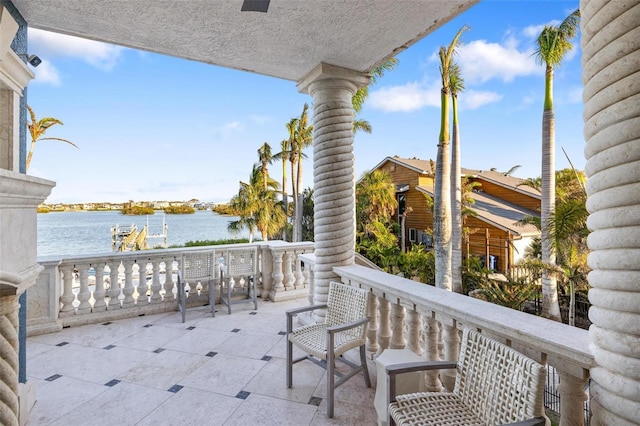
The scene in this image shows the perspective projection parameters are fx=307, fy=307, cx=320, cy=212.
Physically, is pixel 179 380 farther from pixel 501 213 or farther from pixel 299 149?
pixel 299 149

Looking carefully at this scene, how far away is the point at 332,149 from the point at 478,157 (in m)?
19.4

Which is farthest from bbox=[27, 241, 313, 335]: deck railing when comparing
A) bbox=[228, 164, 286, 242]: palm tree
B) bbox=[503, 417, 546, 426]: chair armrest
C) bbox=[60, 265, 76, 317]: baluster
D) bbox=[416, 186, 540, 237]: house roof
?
bbox=[228, 164, 286, 242]: palm tree

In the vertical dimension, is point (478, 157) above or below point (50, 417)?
above

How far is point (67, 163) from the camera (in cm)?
2142

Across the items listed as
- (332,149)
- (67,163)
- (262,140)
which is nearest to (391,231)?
(262,140)

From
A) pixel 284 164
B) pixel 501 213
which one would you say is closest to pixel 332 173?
pixel 501 213

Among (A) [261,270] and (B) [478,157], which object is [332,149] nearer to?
(A) [261,270]

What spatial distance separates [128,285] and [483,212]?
1443 centimetres

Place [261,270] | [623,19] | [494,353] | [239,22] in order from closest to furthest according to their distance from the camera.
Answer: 1. [623,19]
2. [494,353]
3. [239,22]
4. [261,270]

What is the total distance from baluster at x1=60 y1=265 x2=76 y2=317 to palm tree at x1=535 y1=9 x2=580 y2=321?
1103cm

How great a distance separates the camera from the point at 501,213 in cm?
1477

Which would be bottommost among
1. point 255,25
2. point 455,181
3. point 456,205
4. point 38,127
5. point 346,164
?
point 456,205

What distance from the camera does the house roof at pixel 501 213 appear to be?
13.2 meters

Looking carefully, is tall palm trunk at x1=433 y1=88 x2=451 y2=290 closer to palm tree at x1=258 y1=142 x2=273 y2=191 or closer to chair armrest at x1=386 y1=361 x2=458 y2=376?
chair armrest at x1=386 y1=361 x2=458 y2=376
